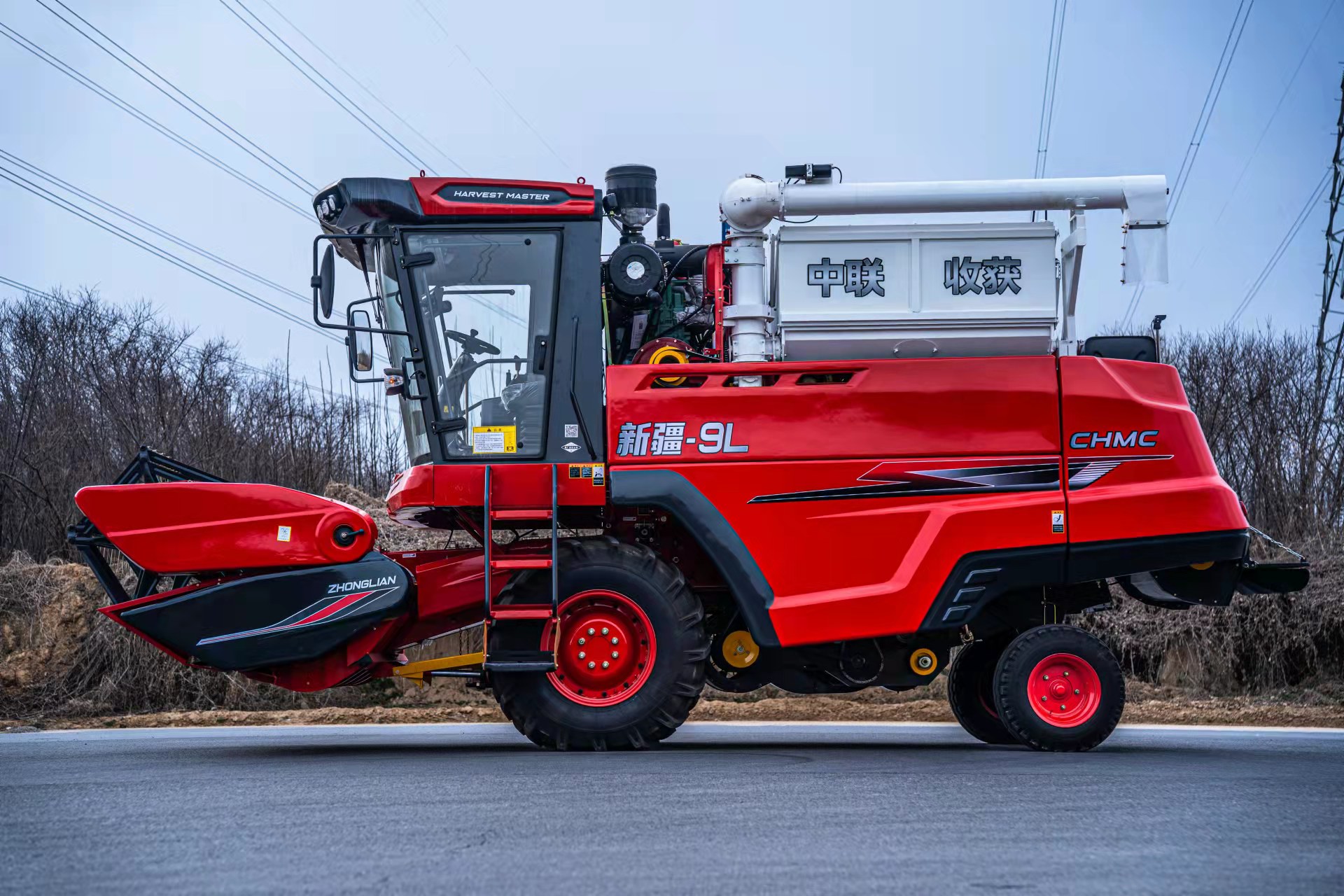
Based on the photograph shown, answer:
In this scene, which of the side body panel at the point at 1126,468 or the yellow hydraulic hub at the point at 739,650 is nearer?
the side body panel at the point at 1126,468

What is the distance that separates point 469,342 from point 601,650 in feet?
7.42

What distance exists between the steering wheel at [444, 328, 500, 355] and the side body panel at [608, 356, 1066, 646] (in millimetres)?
903

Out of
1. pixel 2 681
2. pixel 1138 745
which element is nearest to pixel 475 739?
pixel 1138 745

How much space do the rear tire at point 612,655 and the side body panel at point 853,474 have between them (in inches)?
22.2

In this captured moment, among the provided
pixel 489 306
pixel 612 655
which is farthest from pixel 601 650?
pixel 489 306

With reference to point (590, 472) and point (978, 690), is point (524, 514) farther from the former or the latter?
point (978, 690)

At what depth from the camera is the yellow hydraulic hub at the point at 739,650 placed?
31.8 feet

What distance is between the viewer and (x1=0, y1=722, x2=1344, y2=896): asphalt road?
4504 millimetres

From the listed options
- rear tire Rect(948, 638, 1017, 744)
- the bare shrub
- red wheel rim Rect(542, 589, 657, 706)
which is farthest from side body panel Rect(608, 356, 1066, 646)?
the bare shrub

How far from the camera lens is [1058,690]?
9.32 m

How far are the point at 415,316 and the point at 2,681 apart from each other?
25.3 feet

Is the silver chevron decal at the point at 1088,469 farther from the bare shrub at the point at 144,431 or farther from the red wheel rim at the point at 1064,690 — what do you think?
the bare shrub at the point at 144,431

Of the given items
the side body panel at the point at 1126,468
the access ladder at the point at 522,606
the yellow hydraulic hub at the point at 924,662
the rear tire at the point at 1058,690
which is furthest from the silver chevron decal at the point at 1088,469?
the access ladder at the point at 522,606

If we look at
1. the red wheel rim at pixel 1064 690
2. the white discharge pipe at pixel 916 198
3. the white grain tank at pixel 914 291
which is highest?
the white discharge pipe at pixel 916 198
